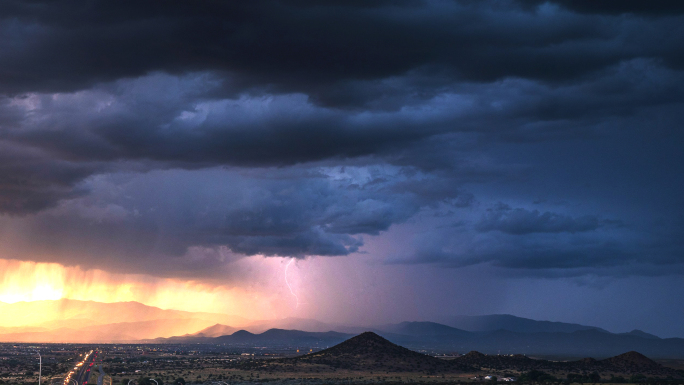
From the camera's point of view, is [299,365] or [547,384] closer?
[547,384]

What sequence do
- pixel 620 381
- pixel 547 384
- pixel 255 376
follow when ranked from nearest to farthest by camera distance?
pixel 547 384
pixel 620 381
pixel 255 376

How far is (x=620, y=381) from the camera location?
164m

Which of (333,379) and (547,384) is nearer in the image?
(547,384)

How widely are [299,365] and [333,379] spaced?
32.4m

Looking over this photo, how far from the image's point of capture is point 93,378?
175875mm

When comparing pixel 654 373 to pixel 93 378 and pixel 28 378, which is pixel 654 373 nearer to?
pixel 93 378

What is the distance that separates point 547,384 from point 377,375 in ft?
160

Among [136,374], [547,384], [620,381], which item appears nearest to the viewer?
[547,384]

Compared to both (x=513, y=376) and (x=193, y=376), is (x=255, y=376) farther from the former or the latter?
(x=513, y=376)

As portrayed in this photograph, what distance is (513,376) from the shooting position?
612 ft

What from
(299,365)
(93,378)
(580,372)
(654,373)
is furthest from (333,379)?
(654,373)

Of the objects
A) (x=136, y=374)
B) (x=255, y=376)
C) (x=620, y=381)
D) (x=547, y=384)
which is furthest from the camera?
(x=136, y=374)

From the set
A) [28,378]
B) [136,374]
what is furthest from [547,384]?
[28,378]

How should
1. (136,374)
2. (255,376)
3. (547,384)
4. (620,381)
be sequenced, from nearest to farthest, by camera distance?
(547,384) < (620,381) < (255,376) < (136,374)
